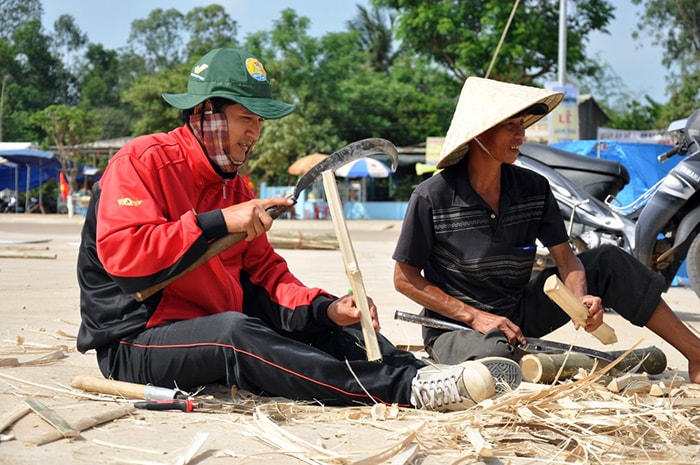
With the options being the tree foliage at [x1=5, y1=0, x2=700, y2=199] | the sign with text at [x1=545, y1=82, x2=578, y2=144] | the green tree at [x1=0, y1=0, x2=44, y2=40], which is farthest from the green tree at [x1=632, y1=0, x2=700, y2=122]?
the green tree at [x1=0, y1=0, x2=44, y2=40]

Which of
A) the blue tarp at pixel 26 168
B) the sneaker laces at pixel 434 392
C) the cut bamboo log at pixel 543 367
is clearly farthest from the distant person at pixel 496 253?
the blue tarp at pixel 26 168

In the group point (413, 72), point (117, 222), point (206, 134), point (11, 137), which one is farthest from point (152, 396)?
point (11, 137)

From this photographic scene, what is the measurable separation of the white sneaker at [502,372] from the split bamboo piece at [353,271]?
17.0 inches

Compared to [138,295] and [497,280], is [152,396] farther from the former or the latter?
[497,280]

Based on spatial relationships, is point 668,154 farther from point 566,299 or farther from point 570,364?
point 566,299

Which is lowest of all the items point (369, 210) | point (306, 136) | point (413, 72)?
point (369, 210)

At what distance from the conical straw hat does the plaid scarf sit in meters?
1.08

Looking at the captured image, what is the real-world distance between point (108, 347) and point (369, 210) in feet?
100

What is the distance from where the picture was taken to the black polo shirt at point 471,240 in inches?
157

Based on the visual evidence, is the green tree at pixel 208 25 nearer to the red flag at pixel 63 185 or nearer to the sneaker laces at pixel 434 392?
the red flag at pixel 63 185

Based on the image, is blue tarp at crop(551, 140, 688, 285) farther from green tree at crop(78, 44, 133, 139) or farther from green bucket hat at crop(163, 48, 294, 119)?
green tree at crop(78, 44, 133, 139)

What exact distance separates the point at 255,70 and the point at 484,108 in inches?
43.3

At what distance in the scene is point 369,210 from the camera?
34000mm

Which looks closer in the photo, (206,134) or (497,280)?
(206,134)
